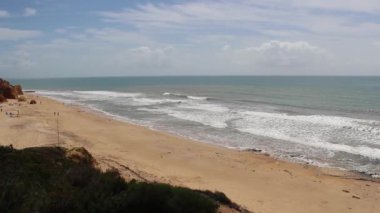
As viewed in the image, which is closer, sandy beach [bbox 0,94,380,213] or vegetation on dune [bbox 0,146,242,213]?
vegetation on dune [bbox 0,146,242,213]

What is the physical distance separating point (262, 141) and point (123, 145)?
827 centimetres

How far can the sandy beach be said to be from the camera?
47.5ft

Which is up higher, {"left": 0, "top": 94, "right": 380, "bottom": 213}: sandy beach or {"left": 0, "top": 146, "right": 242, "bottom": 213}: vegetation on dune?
{"left": 0, "top": 146, "right": 242, "bottom": 213}: vegetation on dune

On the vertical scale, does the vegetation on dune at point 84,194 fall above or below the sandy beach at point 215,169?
above

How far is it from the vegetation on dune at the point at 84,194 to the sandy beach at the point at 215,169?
497 cm

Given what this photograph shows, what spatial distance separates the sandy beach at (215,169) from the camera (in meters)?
14.5

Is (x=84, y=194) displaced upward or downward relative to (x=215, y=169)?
upward

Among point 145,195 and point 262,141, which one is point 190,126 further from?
point 145,195

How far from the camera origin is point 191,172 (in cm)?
1792

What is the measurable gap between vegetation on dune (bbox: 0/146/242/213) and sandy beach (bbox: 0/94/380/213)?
497cm

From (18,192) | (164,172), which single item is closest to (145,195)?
(18,192)

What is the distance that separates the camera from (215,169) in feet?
61.2

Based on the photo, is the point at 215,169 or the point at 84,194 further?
the point at 215,169

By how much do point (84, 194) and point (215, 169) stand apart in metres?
11.3
